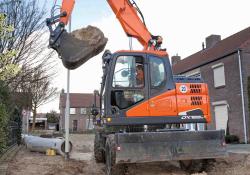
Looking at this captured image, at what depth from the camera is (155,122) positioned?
9367 mm

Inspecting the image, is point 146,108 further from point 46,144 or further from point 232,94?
point 232,94

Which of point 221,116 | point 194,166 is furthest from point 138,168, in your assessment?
point 221,116

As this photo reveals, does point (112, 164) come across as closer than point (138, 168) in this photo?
Yes

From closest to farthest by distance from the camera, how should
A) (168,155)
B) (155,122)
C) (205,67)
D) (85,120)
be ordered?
(168,155) < (155,122) < (205,67) < (85,120)

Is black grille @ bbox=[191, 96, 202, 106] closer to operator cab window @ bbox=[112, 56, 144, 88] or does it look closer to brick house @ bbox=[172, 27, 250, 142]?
operator cab window @ bbox=[112, 56, 144, 88]

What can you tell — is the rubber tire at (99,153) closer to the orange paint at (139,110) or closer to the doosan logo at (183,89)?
the orange paint at (139,110)

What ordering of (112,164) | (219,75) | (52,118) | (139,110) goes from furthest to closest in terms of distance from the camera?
(52,118), (219,75), (139,110), (112,164)

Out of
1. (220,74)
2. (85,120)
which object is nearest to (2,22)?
(220,74)

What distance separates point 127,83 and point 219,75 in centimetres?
1748

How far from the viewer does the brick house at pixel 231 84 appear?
22688 mm

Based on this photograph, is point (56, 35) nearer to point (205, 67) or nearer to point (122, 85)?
point (122, 85)

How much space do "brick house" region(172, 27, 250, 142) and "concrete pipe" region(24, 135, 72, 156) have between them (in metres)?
11.8

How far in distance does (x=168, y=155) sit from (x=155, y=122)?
982mm

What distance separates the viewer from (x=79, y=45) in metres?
8.71
